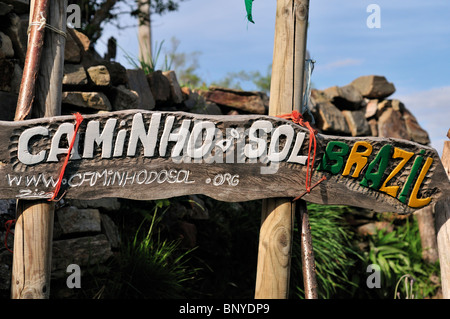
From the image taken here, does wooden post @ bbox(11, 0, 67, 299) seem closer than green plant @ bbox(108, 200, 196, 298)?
Yes

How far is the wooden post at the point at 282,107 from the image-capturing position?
11.3 feet

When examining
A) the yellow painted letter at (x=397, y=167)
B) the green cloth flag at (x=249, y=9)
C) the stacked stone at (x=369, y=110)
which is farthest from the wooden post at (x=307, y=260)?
the stacked stone at (x=369, y=110)

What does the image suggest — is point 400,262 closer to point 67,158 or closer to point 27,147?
point 67,158

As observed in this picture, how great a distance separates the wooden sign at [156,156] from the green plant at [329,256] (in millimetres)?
2553

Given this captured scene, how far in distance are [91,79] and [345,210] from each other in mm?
3897

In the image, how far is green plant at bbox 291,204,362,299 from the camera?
5828 mm

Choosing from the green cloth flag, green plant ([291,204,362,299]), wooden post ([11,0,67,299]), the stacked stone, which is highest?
the stacked stone

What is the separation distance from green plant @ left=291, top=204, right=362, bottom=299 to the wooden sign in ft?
8.38

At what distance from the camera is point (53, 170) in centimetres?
333

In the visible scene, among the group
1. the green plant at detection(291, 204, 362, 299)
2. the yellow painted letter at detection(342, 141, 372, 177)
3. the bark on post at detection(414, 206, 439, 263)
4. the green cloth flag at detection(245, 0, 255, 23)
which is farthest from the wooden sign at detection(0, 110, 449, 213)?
the bark on post at detection(414, 206, 439, 263)

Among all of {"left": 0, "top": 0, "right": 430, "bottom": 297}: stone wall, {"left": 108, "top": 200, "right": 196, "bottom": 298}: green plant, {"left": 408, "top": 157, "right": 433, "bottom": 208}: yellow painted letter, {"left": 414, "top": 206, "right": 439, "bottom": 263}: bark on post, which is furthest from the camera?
{"left": 414, "top": 206, "right": 439, "bottom": 263}: bark on post

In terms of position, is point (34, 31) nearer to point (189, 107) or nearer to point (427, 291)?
point (189, 107)

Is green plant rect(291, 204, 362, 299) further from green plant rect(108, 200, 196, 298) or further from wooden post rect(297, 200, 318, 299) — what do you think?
wooden post rect(297, 200, 318, 299)

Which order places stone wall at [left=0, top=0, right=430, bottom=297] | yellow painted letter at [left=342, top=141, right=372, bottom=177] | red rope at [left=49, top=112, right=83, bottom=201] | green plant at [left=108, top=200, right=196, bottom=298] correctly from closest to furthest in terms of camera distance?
red rope at [left=49, top=112, right=83, bottom=201], yellow painted letter at [left=342, top=141, right=372, bottom=177], stone wall at [left=0, top=0, right=430, bottom=297], green plant at [left=108, top=200, right=196, bottom=298]
